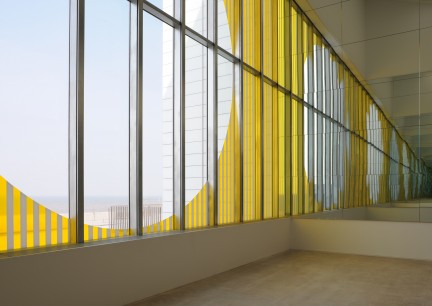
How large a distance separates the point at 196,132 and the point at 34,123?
12.1 feet

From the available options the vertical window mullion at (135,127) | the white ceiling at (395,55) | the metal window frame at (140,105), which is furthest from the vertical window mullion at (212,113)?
the white ceiling at (395,55)

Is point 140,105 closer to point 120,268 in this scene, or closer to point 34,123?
point 34,123

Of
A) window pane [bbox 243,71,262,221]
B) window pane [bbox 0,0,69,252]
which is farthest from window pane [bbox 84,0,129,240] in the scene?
→ window pane [bbox 243,71,262,221]

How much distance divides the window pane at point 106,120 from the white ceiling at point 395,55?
22.5 feet

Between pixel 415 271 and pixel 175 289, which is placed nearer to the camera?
pixel 175 289

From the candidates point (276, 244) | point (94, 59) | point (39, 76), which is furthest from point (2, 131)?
point (276, 244)

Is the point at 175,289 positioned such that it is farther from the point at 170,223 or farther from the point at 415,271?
the point at 415,271

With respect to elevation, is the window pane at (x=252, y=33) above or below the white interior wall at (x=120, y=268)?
above

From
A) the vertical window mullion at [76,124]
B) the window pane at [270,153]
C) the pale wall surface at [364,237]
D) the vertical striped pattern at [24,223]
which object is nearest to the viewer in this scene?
the vertical striped pattern at [24,223]

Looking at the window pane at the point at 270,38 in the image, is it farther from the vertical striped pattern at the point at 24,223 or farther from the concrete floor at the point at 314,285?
the vertical striped pattern at the point at 24,223

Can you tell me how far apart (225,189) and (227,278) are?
199 centimetres

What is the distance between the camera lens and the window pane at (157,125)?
22.7 ft

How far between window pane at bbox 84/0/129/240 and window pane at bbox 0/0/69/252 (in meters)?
0.38

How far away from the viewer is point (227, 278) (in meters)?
7.64
